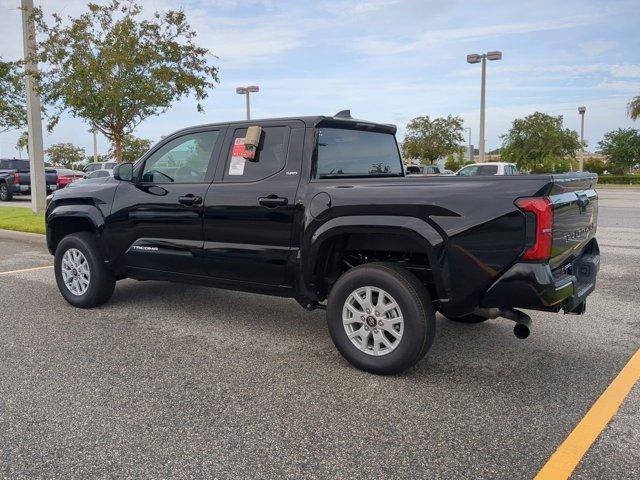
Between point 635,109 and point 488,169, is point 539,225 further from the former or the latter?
point 635,109

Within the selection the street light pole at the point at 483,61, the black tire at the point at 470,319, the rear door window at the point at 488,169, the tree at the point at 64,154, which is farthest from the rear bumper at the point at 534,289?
the tree at the point at 64,154

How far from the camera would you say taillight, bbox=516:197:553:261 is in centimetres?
333

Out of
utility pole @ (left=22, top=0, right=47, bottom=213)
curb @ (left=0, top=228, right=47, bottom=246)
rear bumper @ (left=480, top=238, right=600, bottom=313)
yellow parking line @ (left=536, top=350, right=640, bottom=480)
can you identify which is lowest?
yellow parking line @ (left=536, top=350, right=640, bottom=480)

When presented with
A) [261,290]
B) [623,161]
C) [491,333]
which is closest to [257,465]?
[261,290]

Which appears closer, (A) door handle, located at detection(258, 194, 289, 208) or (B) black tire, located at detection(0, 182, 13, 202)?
(A) door handle, located at detection(258, 194, 289, 208)

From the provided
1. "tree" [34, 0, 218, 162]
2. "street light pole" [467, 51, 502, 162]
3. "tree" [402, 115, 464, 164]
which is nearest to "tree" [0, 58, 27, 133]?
"tree" [34, 0, 218, 162]

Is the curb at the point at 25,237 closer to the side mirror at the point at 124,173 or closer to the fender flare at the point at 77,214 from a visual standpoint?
the fender flare at the point at 77,214

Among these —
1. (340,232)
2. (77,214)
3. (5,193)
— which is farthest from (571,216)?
(5,193)

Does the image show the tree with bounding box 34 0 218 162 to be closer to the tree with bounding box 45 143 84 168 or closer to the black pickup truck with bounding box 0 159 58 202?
the black pickup truck with bounding box 0 159 58 202

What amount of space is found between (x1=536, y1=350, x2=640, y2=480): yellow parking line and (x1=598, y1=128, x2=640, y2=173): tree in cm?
5694

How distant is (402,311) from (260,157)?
5.92 ft

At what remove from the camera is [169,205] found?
511 centimetres

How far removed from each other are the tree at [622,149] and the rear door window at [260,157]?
5717cm

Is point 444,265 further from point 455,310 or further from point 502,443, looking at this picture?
point 502,443
